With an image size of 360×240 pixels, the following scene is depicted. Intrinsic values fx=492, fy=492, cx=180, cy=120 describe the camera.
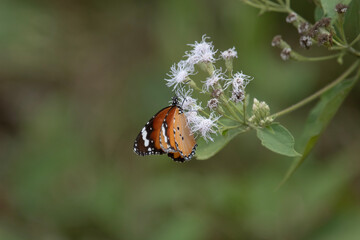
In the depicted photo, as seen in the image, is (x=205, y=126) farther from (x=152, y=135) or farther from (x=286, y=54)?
(x=286, y=54)

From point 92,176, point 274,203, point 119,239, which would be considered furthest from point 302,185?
point 92,176

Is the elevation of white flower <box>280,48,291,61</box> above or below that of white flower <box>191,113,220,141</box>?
above

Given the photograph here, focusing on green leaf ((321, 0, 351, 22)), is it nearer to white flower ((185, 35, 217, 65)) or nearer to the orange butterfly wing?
white flower ((185, 35, 217, 65))

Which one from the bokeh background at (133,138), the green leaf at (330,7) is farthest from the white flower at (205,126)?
the bokeh background at (133,138)

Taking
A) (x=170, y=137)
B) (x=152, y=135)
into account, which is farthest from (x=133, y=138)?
(x=170, y=137)

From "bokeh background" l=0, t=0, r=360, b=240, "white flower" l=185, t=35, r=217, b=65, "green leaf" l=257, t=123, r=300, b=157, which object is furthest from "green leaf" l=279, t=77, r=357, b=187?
"bokeh background" l=0, t=0, r=360, b=240

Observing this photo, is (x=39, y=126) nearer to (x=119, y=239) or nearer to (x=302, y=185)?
(x=119, y=239)

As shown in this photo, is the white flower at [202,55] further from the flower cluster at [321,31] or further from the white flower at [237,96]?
the flower cluster at [321,31]
